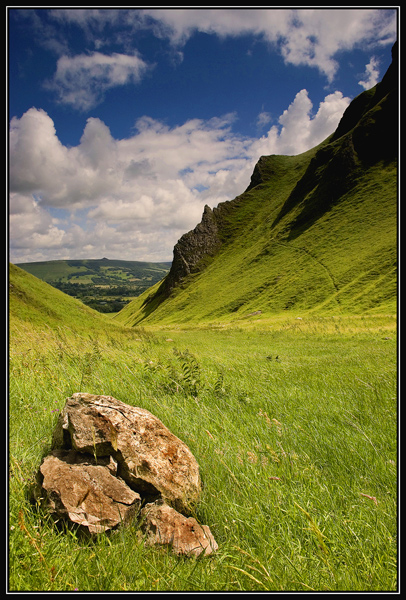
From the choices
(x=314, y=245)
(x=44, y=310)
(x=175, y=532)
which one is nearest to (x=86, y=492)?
(x=175, y=532)

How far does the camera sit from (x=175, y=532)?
9.31 ft

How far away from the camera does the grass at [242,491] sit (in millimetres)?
2232

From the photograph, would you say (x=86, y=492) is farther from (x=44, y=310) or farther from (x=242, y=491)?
(x=44, y=310)

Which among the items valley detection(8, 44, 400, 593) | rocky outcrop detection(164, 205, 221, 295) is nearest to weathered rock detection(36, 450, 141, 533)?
valley detection(8, 44, 400, 593)

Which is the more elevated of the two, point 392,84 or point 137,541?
point 392,84

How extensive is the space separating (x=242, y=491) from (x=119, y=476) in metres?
1.44

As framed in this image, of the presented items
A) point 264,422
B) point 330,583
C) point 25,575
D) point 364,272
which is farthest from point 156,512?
point 364,272

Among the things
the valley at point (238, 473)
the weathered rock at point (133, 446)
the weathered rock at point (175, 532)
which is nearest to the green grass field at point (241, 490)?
the valley at point (238, 473)

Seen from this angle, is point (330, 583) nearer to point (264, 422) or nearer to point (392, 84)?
point (264, 422)

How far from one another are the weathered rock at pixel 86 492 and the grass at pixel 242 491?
0.49 ft

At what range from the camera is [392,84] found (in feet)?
385

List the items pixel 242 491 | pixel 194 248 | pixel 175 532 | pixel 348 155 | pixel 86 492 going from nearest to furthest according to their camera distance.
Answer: pixel 175 532 → pixel 86 492 → pixel 242 491 → pixel 348 155 → pixel 194 248

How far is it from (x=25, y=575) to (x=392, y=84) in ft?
539

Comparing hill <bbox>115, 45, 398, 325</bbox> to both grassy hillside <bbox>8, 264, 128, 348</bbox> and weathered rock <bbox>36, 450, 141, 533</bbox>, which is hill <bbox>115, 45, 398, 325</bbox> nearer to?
grassy hillside <bbox>8, 264, 128, 348</bbox>
